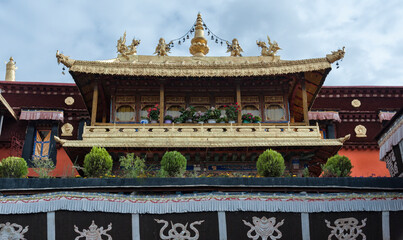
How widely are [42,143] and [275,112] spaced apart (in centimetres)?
1216

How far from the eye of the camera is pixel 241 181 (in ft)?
42.1

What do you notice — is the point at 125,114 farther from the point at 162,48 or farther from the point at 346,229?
the point at 346,229

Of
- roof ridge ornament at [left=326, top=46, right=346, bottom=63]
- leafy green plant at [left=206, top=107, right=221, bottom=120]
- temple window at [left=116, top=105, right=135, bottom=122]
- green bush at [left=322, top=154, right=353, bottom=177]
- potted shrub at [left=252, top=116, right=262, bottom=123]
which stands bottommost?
green bush at [left=322, top=154, right=353, bottom=177]

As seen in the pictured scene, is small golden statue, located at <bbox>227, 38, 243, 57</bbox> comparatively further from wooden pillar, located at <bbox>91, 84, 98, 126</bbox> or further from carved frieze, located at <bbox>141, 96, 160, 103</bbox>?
wooden pillar, located at <bbox>91, 84, 98, 126</bbox>

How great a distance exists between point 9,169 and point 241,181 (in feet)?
21.0

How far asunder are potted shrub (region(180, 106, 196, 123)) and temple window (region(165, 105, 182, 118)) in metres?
0.54

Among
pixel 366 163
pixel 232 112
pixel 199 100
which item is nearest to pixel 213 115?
pixel 232 112

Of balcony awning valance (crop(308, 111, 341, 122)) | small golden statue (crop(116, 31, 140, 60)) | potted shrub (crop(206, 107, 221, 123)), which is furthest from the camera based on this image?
balcony awning valance (crop(308, 111, 341, 122))

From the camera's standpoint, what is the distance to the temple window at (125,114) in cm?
2166

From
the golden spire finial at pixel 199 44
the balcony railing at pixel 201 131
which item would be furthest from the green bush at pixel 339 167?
the golden spire finial at pixel 199 44

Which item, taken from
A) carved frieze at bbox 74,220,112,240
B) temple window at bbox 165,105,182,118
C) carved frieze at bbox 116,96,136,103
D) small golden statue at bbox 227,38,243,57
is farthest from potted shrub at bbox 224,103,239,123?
carved frieze at bbox 74,220,112,240

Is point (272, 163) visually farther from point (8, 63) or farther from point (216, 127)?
point (8, 63)

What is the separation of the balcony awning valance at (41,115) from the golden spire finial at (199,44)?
7.67 metres

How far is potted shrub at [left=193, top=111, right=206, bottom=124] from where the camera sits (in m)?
20.8
